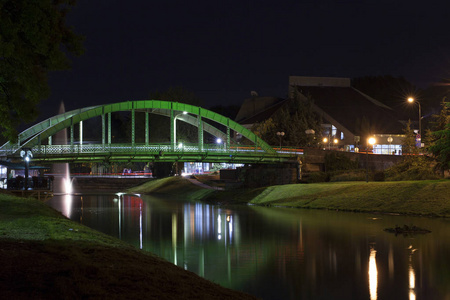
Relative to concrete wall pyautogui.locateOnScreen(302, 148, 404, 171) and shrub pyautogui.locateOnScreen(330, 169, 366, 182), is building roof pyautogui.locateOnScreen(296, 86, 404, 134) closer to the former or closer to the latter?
concrete wall pyautogui.locateOnScreen(302, 148, 404, 171)

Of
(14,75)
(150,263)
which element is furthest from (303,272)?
(14,75)

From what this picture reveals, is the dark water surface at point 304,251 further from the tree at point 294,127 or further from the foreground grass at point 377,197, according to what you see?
the tree at point 294,127

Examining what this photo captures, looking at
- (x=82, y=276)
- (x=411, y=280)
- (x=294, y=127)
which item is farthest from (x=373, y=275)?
(x=294, y=127)

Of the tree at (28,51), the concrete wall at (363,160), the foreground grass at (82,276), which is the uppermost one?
the tree at (28,51)

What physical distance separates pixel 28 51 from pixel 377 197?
27001mm

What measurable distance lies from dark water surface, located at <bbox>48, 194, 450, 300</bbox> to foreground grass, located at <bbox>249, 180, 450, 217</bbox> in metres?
2.09

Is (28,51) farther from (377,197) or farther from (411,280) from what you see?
(377,197)

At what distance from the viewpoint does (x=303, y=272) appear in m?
17.8

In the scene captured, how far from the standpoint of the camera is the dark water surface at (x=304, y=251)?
51.2 ft

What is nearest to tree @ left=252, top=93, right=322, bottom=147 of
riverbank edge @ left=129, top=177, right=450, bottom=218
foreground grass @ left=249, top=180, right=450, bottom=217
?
riverbank edge @ left=129, top=177, right=450, bottom=218

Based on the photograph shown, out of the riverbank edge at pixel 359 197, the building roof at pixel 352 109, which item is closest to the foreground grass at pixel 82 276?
the riverbank edge at pixel 359 197

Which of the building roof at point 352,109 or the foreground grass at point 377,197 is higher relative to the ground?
the building roof at point 352,109

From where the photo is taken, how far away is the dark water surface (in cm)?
1559

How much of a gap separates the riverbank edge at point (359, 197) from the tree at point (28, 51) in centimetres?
2319
